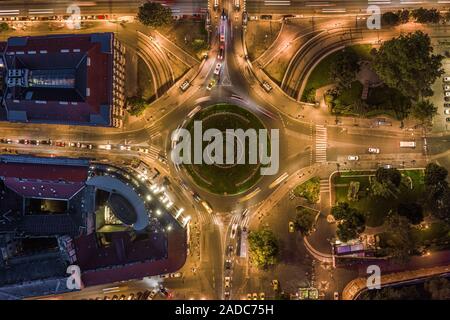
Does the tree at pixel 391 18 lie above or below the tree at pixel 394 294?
above

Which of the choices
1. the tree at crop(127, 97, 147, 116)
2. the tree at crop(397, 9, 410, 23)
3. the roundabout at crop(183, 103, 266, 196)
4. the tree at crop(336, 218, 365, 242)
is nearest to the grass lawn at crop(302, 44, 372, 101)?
the tree at crop(397, 9, 410, 23)

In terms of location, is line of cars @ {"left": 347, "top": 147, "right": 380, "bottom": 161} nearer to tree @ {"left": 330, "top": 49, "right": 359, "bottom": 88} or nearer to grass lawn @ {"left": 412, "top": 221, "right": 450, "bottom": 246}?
tree @ {"left": 330, "top": 49, "right": 359, "bottom": 88}

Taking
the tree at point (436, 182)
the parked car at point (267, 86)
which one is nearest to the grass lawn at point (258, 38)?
the parked car at point (267, 86)

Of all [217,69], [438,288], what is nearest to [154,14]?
[217,69]

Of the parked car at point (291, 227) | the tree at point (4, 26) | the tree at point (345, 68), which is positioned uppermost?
the tree at point (4, 26)

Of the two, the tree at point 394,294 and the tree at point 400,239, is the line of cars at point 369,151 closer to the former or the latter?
the tree at point 400,239

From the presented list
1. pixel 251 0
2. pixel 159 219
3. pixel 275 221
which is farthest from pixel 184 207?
pixel 251 0
